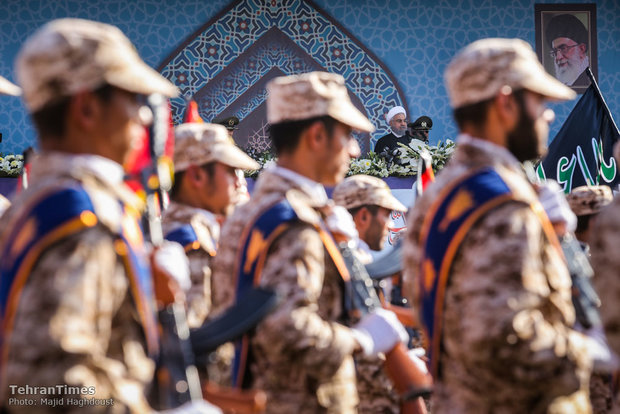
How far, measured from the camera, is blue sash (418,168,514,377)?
98.0 inches

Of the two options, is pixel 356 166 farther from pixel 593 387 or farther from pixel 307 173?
pixel 307 173

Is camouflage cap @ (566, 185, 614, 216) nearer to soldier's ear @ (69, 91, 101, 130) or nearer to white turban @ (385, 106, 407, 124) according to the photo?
soldier's ear @ (69, 91, 101, 130)

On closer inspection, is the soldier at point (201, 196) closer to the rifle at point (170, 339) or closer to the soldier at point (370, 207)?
the soldier at point (370, 207)

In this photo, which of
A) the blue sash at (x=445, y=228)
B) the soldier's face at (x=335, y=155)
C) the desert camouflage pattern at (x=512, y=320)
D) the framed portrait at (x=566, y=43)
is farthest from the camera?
the framed portrait at (x=566, y=43)

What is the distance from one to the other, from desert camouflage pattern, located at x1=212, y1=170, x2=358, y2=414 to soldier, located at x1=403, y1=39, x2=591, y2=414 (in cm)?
31

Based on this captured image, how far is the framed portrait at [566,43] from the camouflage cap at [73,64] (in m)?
12.7

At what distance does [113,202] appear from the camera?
6.29 ft

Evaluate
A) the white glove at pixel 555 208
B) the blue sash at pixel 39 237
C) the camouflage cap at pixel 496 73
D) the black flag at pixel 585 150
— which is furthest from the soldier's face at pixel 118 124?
the black flag at pixel 585 150

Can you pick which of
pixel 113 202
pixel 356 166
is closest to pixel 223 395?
pixel 113 202

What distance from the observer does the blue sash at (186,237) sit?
4105 mm

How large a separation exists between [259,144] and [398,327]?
10.1 metres

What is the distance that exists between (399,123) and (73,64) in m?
10.6

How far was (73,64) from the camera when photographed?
1923mm

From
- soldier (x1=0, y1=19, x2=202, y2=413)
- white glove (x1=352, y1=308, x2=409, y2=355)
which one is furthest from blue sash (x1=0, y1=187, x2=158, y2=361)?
white glove (x1=352, y1=308, x2=409, y2=355)
